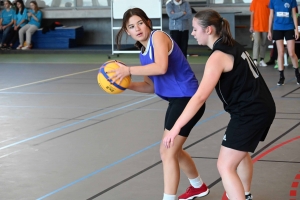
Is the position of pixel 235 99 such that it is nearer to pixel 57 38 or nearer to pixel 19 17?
pixel 57 38

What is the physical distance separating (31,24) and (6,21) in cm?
103

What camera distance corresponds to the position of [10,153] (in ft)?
19.8

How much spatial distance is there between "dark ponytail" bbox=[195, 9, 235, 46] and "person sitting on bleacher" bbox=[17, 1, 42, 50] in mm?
16228

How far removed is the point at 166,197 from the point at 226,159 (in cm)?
68

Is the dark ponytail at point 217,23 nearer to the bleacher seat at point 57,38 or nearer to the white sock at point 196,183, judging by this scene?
the white sock at point 196,183

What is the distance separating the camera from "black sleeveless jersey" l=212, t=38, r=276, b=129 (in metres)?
3.59

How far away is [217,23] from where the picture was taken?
365 centimetres

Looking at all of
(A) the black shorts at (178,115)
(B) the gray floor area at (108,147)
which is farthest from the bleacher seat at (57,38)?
(A) the black shorts at (178,115)

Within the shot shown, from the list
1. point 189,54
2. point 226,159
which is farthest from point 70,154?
point 189,54

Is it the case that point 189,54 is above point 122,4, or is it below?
below

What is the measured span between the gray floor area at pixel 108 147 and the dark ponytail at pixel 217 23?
4.71 feet

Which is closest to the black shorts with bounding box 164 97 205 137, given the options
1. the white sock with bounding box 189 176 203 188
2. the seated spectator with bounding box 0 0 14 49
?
the white sock with bounding box 189 176 203 188

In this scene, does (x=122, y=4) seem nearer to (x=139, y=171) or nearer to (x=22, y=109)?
(x=22, y=109)

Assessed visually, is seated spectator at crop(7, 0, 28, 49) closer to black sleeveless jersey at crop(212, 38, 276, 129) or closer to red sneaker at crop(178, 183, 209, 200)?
red sneaker at crop(178, 183, 209, 200)
